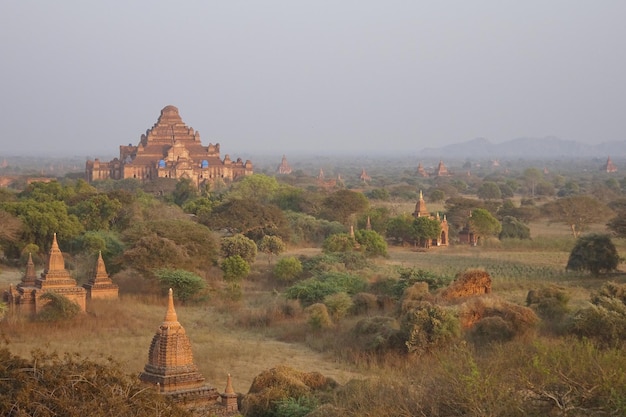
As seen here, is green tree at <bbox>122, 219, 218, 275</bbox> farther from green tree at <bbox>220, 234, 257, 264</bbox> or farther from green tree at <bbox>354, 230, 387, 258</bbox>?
green tree at <bbox>354, 230, 387, 258</bbox>

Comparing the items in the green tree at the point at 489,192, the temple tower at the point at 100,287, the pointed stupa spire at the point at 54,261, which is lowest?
the green tree at the point at 489,192

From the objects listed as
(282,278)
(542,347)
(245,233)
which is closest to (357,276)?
(282,278)

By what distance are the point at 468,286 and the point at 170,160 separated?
55.1 meters

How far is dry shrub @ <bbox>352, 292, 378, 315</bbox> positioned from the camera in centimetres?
2611

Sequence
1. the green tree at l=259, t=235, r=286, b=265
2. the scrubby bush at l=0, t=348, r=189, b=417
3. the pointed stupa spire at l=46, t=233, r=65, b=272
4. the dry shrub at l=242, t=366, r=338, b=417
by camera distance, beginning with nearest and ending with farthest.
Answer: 1. the scrubby bush at l=0, t=348, r=189, b=417
2. the dry shrub at l=242, t=366, r=338, b=417
3. the pointed stupa spire at l=46, t=233, r=65, b=272
4. the green tree at l=259, t=235, r=286, b=265

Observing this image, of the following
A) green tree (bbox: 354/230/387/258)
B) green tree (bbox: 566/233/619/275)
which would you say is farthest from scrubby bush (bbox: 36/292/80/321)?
green tree (bbox: 566/233/619/275)

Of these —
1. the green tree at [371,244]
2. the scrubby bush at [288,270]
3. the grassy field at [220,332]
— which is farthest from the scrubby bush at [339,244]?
the scrubby bush at [288,270]

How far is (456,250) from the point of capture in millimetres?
43062

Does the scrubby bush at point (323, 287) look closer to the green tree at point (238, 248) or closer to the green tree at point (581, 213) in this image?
the green tree at point (238, 248)

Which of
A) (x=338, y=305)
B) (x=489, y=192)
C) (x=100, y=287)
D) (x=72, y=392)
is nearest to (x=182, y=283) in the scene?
(x=100, y=287)

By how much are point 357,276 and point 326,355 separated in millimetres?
8272

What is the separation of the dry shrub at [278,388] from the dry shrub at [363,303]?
28.7ft

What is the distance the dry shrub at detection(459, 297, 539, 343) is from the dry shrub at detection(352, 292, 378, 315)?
386 centimetres

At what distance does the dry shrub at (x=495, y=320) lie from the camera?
2116 cm
